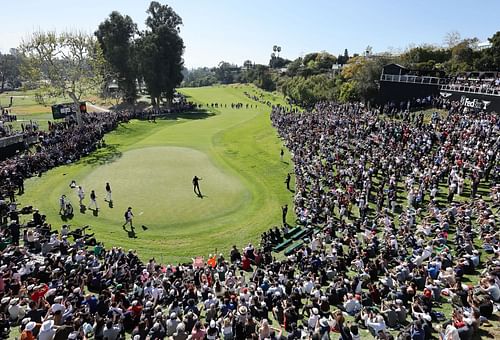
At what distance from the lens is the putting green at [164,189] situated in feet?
96.4

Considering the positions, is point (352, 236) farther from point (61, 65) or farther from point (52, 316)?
point (61, 65)

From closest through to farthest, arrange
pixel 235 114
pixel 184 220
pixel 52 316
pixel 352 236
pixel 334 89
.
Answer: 1. pixel 52 316
2. pixel 352 236
3. pixel 184 220
4. pixel 334 89
5. pixel 235 114

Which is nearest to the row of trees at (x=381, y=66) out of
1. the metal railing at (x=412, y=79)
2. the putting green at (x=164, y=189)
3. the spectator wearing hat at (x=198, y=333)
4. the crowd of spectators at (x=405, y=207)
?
the metal railing at (x=412, y=79)

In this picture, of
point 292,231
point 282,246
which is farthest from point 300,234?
point 282,246

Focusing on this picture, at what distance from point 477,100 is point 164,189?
39281 mm

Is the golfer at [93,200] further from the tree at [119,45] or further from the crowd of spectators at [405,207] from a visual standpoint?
the tree at [119,45]

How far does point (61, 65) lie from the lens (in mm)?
60906

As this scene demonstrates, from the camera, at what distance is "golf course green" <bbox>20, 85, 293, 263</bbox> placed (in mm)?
26416

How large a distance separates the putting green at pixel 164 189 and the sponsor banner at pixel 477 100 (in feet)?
103

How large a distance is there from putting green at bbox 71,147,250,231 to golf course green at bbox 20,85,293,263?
0.26ft

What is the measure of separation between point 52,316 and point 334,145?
3455 centimetres

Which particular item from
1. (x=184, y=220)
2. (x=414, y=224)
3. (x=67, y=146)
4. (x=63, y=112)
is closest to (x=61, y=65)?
(x=63, y=112)

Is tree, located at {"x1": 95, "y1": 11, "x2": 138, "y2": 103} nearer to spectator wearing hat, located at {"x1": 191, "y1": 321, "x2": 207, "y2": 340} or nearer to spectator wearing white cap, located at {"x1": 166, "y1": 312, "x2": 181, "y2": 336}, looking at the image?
spectator wearing white cap, located at {"x1": 166, "y1": 312, "x2": 181, "y2": 336}

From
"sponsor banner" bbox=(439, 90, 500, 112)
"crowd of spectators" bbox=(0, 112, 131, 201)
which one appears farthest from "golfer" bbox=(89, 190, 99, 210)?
"sponsor banner" bbox=(439, 90, 500, 112)
